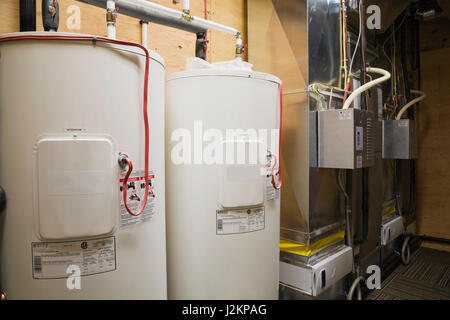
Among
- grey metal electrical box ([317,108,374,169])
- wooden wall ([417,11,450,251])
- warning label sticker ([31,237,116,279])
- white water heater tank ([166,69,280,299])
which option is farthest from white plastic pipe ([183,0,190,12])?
wooden wall ([417,11,450,251])

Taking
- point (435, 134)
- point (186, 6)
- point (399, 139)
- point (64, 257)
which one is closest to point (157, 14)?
point (186, 6)

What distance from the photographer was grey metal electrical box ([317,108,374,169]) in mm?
1479

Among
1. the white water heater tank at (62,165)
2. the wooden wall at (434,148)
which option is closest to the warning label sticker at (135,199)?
the white water heater tank at (62,165)

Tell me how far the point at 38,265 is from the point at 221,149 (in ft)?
2.21

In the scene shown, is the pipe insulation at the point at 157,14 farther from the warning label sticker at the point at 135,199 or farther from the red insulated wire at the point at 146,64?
the warning label sticker at the point at 135,199

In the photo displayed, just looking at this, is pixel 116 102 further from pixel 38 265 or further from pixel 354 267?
pixel 354 267

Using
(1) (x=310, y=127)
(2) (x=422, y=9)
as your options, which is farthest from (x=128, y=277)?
(2) (x=422, y=9)

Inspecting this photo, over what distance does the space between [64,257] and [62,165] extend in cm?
26

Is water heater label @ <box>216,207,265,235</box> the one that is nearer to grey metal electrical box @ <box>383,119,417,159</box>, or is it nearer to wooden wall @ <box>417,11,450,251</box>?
grey metal electrical box @ <box>383,119,417,159</box>

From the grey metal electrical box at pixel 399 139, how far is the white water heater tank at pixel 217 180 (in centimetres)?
179

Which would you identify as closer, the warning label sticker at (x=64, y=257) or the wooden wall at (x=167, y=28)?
the warning label sticker at (x=64, y=257)

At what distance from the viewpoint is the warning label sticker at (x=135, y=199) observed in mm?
873

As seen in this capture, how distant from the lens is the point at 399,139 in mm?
2428

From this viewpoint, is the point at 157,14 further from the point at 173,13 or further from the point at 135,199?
the point at 135,199
